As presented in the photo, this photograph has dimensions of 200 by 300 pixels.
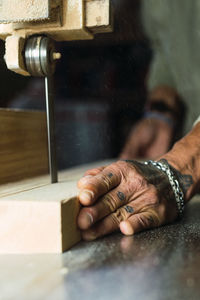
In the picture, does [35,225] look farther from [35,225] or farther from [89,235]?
[89,235]

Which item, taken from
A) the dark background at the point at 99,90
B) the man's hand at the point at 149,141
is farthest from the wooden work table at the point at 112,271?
the man's hand at the point at 149,141

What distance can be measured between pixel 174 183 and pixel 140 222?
0.65ft

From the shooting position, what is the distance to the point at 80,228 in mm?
593

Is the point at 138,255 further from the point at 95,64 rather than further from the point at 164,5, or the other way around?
the point at 164,5

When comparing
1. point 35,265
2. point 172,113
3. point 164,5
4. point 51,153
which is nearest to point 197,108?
point 172,113

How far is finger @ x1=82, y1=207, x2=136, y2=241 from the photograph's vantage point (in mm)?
604

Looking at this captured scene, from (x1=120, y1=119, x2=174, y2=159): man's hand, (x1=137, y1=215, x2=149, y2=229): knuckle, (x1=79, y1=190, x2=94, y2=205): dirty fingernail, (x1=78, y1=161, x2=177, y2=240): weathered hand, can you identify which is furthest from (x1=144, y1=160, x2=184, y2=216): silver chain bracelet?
(x1=120, y1=119, x2=174, y2=159): man's hand

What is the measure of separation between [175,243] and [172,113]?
1.53 m

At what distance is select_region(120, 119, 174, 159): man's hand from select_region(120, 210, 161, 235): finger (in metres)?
1.18

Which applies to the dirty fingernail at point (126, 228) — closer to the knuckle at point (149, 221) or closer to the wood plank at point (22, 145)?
the knuckle at point (149, 221)

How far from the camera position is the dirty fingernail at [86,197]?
596 mm

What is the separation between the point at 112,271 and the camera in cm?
45

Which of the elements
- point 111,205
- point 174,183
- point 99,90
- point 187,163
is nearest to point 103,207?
point 111,205

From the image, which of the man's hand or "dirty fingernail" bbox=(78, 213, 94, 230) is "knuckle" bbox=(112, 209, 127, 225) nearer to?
"dirty fingernail" bbox=(78, 213, 94, 230)
